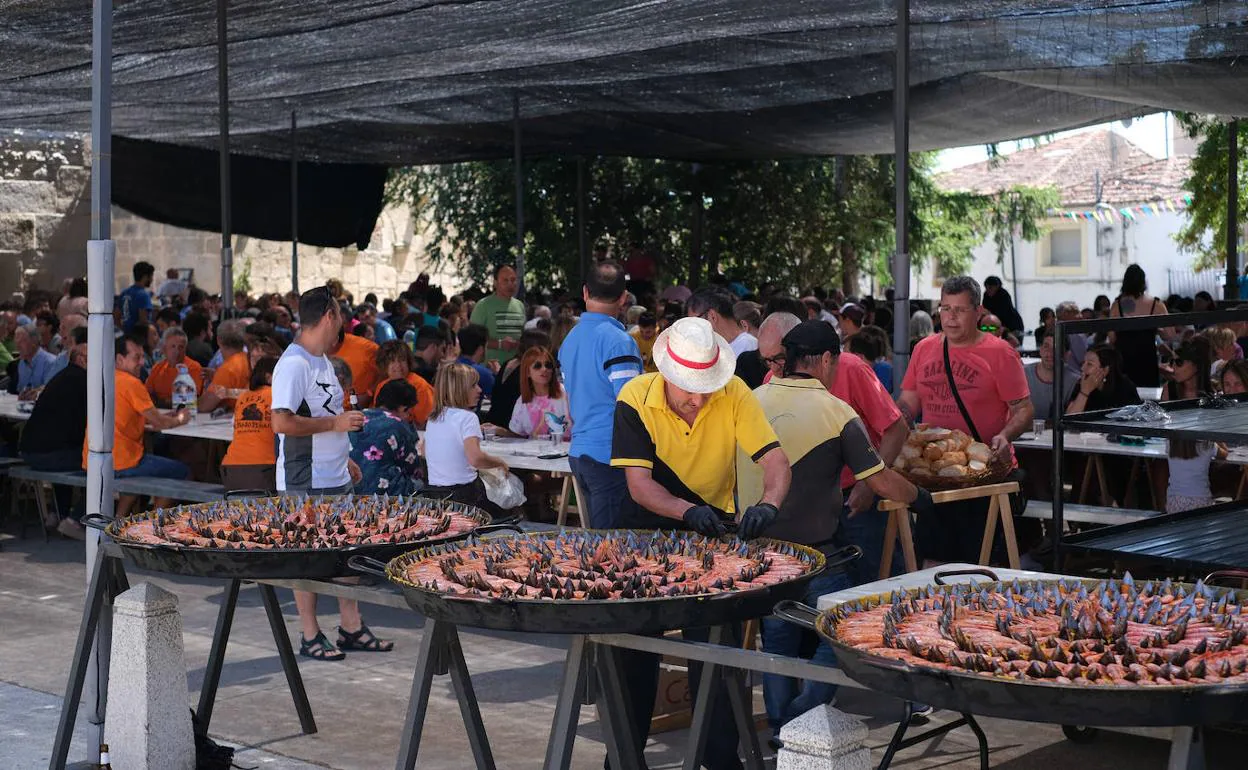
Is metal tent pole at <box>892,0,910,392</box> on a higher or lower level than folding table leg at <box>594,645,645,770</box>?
higher

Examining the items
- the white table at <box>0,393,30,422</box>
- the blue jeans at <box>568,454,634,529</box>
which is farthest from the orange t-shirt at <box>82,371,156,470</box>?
the blue jeans at <box>568,454,634,529</box>

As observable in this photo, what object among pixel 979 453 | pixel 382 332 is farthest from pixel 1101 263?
pixel 979 453

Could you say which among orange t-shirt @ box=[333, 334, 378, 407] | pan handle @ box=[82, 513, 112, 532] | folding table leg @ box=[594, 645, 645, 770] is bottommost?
folding table leg @ box=[594, 645, 645, 770]

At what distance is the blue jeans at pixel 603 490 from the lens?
551 cm

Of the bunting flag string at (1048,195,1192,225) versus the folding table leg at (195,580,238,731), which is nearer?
the folding table leg at (195,580,238,731)

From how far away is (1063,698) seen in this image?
9.64ft

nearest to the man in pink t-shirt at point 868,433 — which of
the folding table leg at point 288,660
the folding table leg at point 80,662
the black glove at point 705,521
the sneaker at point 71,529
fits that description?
the black glove at point 705,521

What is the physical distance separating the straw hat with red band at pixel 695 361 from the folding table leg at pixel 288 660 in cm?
189

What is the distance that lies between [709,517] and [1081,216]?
43.1 metres

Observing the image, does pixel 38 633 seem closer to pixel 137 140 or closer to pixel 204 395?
pixel 204 395

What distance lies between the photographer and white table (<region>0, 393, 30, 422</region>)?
10.7m

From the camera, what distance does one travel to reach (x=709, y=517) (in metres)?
4.46

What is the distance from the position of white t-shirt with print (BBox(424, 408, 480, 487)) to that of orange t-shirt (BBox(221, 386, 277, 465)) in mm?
941

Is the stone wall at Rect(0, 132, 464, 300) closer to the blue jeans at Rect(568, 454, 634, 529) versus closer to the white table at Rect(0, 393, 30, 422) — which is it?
the white table at Rect(0, 393, 30, 422)
